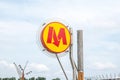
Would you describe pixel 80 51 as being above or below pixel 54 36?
below

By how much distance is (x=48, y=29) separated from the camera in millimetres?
5941

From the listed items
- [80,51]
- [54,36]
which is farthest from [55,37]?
[80,51]

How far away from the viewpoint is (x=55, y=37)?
590cm

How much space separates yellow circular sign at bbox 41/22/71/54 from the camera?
5914 mm

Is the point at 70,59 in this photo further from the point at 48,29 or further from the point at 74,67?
the point at 48,29

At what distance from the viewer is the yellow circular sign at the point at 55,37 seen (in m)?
5.91

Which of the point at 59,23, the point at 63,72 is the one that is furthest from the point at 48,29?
the point at 63,72

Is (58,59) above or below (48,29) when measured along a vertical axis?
below

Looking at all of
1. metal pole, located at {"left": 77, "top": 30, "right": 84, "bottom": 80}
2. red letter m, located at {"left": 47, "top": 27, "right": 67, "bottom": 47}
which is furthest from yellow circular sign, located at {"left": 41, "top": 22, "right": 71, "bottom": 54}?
metal pole, located at {"left": 77, "top": 30, "right": 84, "bottom": 80}

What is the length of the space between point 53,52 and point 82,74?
0.54 metres

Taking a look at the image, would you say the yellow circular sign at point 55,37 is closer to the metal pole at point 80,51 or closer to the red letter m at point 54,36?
the red letter m at point 54,36

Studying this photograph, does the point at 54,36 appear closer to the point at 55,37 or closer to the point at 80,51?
the point at 55,37

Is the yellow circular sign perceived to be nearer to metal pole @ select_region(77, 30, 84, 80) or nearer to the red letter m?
the red letter m

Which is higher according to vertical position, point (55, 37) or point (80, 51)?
point (55, 37)
